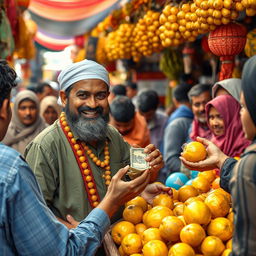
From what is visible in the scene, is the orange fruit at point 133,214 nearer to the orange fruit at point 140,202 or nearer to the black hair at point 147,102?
the orange fruit at point 140,202

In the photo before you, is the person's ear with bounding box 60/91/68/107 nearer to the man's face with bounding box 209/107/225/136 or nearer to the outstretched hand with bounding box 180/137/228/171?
the outstretched hand with bounding box 180/137/228/171

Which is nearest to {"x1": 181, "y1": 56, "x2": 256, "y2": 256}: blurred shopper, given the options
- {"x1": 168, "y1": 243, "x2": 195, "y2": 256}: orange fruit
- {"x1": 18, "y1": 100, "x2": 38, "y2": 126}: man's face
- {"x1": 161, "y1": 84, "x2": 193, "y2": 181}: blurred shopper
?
{"x1": 168, "y1": 243, "x2": 195, "y2": 256}: orange fruit

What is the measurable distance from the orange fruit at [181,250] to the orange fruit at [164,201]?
46 centimetres

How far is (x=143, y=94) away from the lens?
607 cm

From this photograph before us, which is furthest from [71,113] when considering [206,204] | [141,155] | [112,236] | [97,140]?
[206,204]

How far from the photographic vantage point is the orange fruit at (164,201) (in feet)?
8.98

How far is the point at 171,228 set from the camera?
93.4 inches

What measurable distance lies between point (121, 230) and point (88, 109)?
79cm

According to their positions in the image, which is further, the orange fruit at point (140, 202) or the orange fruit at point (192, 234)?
the orange fruit at point (140, 202)

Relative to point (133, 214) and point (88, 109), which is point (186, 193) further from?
point (88, 109)

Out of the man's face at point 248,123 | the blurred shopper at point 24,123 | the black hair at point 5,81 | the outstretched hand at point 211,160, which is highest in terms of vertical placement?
the black hair at point 5,81

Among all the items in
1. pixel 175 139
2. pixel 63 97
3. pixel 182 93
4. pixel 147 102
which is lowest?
pixel 175 139

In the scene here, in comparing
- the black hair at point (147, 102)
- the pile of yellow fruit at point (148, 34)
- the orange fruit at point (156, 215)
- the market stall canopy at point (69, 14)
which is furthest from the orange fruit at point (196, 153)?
the market stall canopy at point (69, 14)

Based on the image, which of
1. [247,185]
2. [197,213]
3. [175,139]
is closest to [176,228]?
[197,213]
